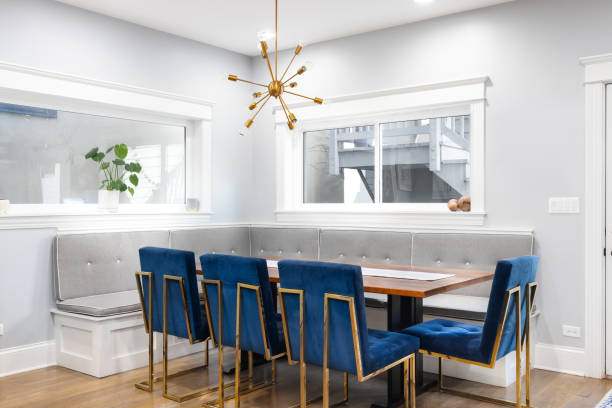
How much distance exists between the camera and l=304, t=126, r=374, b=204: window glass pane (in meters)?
4.73

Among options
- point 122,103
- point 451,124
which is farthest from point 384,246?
point 122,103

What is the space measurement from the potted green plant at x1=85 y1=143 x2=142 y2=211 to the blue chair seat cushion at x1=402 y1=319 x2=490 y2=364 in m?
2.45

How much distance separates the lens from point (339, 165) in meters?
4.92

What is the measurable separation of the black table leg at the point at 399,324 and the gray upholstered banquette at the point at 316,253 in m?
0.45

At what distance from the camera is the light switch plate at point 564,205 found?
11.7 feet

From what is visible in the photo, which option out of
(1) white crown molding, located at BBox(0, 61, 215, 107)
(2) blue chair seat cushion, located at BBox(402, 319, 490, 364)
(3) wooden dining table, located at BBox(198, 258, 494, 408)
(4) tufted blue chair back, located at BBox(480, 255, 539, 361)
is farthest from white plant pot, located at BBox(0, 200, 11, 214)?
(4) tufted blue chair back, located at BBox(480, 255, 539, 361)

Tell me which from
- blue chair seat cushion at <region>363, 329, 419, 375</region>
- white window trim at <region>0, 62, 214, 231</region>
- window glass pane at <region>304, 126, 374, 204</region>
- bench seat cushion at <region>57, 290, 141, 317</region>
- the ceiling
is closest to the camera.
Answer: blue chair seat cushion at <region>363, 329, 419, 375</region>

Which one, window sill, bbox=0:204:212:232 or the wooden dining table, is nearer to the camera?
the wooden dining table

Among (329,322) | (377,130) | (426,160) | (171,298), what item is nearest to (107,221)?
(171,298)

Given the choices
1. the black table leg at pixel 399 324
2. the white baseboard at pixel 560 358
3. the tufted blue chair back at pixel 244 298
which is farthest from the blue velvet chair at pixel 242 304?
the white baseboard at pixel 560 358

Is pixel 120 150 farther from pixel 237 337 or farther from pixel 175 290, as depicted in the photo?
pixel 237 337

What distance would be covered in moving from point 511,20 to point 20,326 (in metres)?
3.87

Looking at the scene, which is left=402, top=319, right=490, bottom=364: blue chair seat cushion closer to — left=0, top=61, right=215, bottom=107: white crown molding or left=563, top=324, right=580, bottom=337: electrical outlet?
left=563, top=324, right=580, bottom=337: electrical outlet

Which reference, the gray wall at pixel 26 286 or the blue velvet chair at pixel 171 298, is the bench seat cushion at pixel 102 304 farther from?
the blue velvet chair at pixel 171 298
